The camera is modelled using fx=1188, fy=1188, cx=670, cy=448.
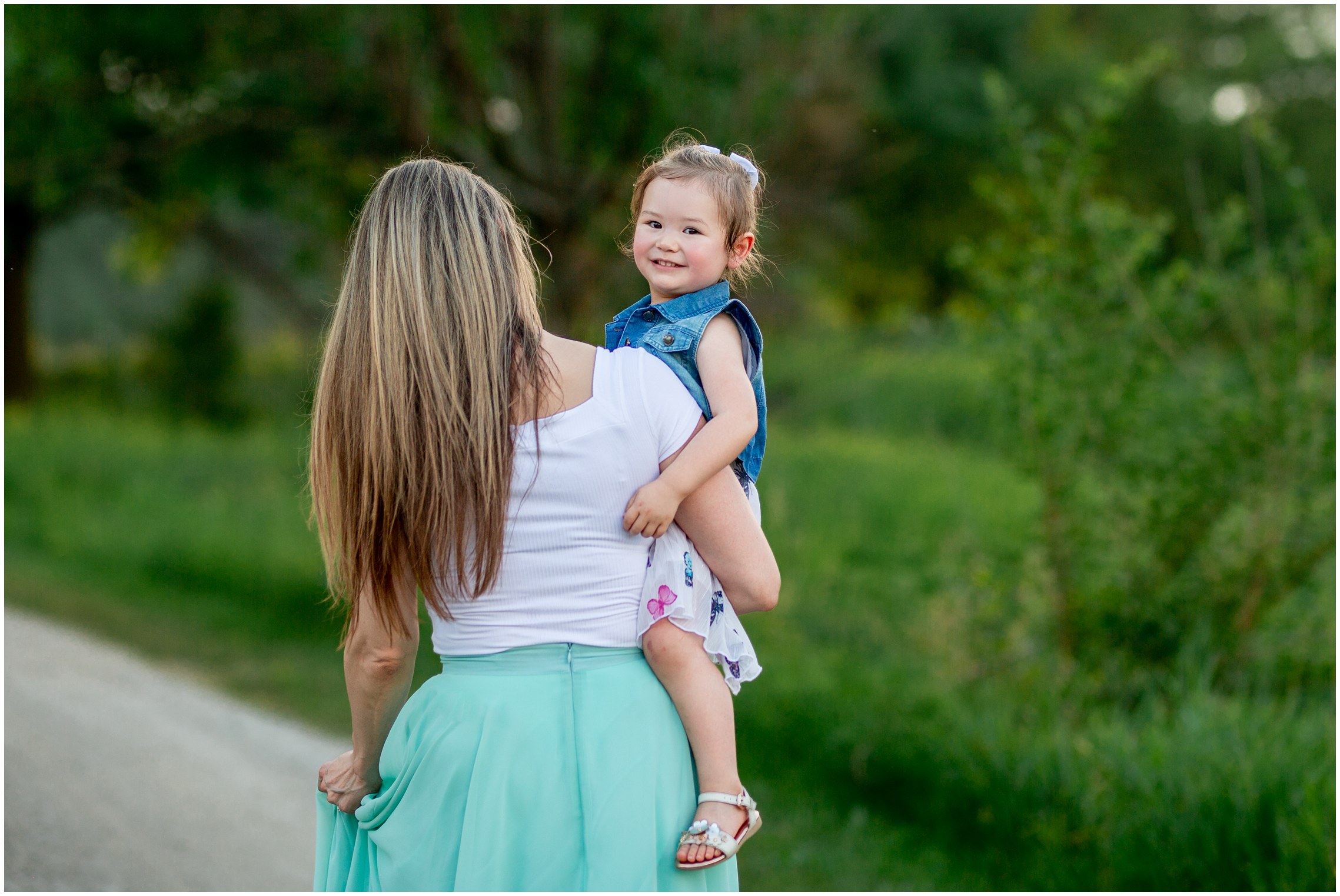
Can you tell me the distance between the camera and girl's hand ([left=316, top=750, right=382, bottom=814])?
190 centimetres

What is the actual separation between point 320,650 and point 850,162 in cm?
1158

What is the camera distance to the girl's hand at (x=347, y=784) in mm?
1896

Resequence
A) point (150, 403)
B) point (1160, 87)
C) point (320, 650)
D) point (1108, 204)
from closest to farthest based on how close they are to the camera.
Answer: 1. point (1108, 204)
2. point (320, 650)
3. point (150, 403)
4. point (1160, 87)

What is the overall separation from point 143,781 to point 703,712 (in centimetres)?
366

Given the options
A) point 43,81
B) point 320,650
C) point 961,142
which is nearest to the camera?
point 320,650

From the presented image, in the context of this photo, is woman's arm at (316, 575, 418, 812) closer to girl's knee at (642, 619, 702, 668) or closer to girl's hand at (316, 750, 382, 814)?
girl's hand at (316, 750, 382, 814)

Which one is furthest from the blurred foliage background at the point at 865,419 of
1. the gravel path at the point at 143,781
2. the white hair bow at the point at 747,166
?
the white hair bow at the point at 747,166

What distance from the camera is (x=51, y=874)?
3.69 metres

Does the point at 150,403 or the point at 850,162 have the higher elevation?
the point at 850,162

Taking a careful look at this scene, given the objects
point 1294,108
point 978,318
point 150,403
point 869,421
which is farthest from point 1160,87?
point 978,318

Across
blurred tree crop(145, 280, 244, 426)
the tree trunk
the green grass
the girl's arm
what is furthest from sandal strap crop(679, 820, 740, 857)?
the tree trunk

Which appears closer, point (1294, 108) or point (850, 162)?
point (850, 162)

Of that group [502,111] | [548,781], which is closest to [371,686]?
[548,781]

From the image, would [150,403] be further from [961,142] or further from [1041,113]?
[1041,113]
